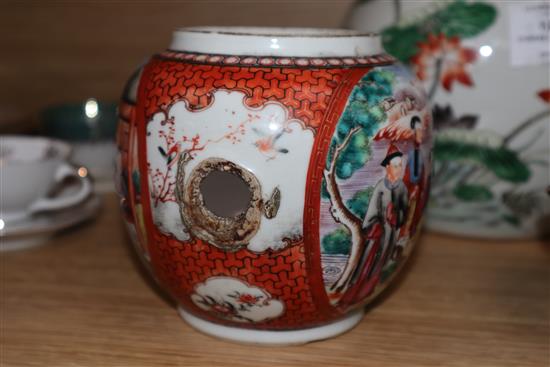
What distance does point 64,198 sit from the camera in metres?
0.85

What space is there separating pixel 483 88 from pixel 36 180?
0.49 meters

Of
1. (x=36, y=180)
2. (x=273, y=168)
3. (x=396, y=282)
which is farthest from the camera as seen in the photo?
(x=36, y=180)

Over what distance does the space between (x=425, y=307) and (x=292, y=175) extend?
25cm

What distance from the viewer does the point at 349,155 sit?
1.68 feet

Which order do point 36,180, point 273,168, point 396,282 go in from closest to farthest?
point 273,168, point 396,282, point 36,180

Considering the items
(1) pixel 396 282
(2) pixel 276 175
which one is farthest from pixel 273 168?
(1) pixel 396 282

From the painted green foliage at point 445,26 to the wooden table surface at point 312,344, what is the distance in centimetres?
22

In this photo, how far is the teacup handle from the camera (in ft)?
2.73

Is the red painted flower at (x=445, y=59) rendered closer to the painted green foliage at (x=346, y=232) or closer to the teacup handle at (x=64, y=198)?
the painted green foliage at (x=346, y=232)

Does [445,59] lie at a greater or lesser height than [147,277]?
greater

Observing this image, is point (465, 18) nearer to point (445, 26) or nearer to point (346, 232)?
point (445, 26)

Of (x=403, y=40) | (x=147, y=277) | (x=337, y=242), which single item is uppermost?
(x=403, y=40)

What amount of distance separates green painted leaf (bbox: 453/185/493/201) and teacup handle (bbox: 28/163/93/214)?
418 mm

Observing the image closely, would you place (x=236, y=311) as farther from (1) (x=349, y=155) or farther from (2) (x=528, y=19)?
(2) (x=528, y=19)
